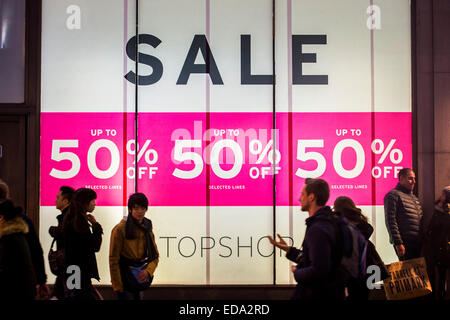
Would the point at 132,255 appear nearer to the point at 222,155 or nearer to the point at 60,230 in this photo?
the point at 60,230

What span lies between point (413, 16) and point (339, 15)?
3.61ft

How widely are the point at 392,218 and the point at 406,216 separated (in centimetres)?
21

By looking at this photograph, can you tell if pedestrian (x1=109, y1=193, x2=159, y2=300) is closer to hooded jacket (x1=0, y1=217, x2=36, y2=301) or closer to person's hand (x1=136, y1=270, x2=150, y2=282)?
person's hand (x1=136, y1=270, x2=150, y2=282)

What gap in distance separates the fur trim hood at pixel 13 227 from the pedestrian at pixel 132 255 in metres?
1.03

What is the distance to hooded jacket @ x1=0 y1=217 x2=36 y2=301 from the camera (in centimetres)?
404

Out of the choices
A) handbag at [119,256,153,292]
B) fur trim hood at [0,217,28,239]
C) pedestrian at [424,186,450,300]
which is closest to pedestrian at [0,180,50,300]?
fur trim hood at [0,217,28,239]

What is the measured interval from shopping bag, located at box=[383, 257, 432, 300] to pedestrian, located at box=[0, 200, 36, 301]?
4.29m

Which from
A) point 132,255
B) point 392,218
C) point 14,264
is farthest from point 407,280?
point 14,264

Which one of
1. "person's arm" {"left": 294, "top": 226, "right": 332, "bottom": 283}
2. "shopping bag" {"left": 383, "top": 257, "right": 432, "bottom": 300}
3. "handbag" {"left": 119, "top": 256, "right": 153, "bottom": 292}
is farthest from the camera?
"shopping bag" {"left": 383, "top": 257, "right": 432, "bottom": 300}

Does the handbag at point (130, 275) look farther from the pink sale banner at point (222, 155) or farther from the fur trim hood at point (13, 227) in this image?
the pink sale banner at point (222, 155)

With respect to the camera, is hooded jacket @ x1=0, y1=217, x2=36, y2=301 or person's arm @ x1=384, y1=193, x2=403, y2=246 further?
person's arm @ x1=384, y1=193, x2=403, y2=246

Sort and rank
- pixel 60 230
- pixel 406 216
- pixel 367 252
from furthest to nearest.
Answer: pixel 406 216 → pixel 367 252 → pixel 60 230

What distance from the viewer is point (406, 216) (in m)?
6.39
